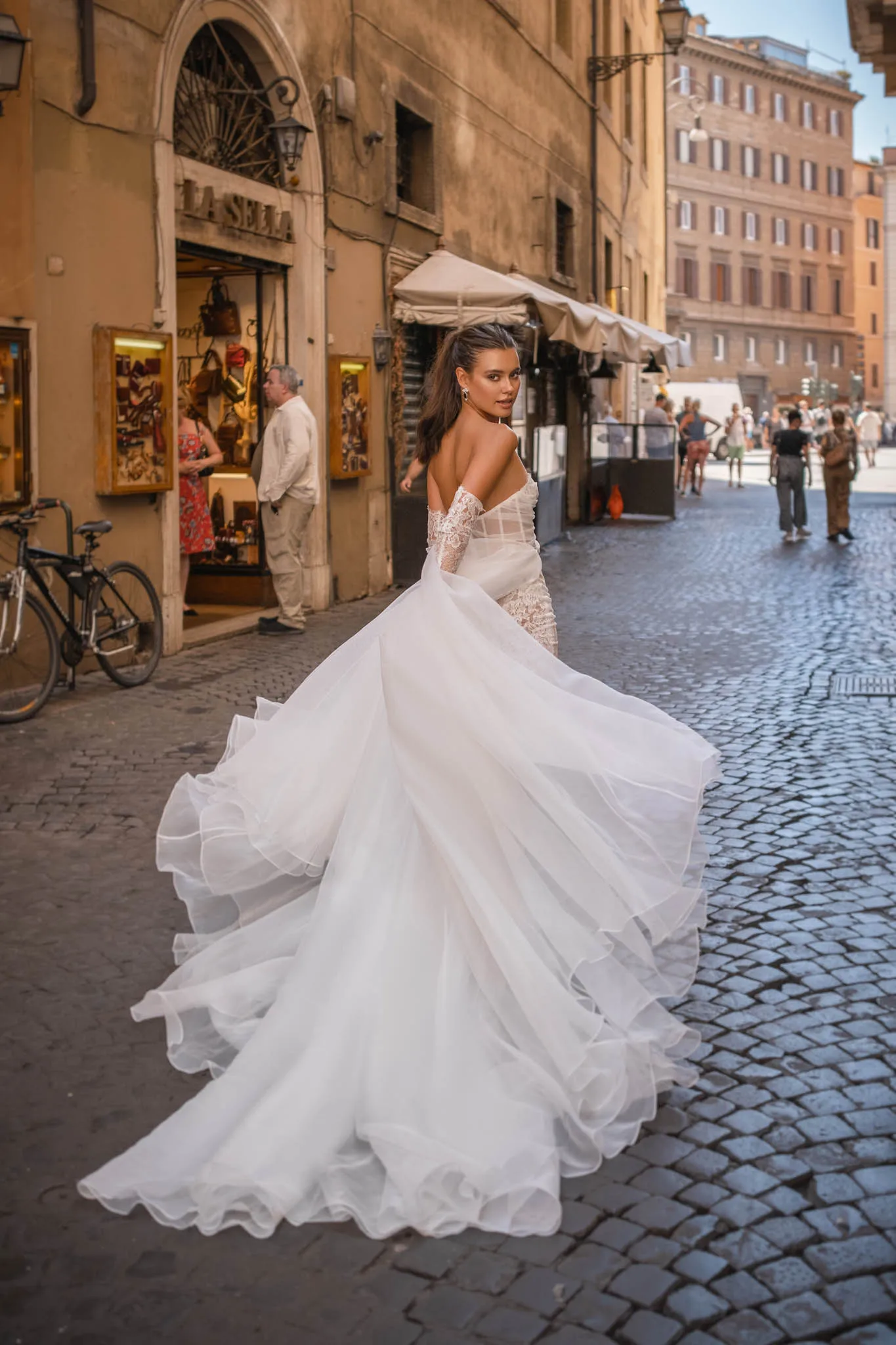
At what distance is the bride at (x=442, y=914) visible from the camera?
121 inches

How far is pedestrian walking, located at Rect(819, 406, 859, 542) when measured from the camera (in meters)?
18.6

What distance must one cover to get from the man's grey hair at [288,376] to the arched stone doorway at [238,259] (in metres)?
0.88

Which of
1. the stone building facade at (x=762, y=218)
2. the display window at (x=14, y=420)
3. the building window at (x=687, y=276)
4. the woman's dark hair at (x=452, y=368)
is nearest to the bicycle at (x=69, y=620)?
the display window at (x=14, y=420)

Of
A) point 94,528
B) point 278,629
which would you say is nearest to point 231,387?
point 278,629

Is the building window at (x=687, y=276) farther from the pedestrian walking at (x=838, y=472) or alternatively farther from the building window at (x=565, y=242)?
the pedestrian walking at (x=838, y=472)

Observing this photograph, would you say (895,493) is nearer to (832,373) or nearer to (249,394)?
(249,394)

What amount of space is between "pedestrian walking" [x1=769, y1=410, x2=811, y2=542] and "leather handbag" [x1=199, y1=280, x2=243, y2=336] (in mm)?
8522

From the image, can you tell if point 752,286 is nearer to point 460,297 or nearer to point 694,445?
point 694,445

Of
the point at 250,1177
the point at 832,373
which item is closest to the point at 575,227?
the point at 250,1177

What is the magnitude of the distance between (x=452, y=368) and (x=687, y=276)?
69.6 m

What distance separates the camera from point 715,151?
7144 centimetres

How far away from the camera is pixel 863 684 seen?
9.10 m

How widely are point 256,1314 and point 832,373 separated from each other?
82039mm

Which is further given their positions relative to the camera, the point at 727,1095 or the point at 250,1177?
the point at 727,1095
